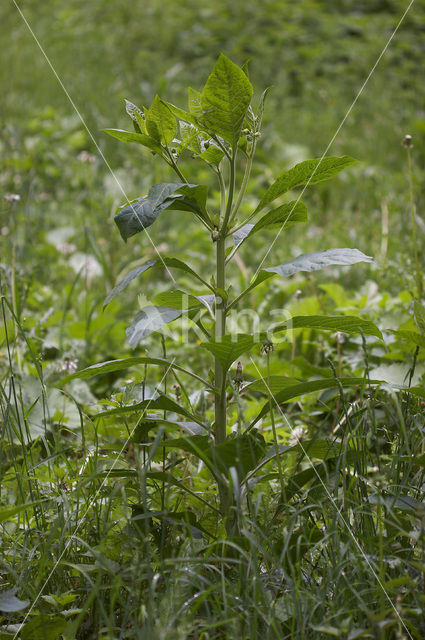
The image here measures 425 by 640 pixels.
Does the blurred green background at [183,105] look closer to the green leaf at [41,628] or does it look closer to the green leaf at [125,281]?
the green leaf at [125,281]

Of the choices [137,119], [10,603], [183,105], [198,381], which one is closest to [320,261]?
[137,119]

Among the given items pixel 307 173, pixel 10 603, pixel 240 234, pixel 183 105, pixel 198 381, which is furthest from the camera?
pixel 183 105

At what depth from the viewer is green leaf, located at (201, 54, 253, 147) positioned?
107 centimetres

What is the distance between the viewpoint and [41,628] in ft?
3.32

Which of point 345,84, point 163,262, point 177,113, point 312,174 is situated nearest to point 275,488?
point 163,262

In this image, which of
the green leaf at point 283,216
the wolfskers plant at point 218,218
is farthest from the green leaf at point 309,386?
the green leaf at point 283,216

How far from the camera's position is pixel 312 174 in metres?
1.18

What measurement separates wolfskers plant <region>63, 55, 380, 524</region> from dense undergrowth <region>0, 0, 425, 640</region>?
Result: 75 mm

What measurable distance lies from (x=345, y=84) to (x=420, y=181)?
402cm

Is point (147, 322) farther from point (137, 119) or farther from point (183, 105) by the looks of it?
point (183, 105)

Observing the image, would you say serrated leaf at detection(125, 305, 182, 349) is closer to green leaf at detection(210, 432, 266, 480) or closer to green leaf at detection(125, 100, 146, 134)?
green leaf at detection(210, 432, 266, 480)

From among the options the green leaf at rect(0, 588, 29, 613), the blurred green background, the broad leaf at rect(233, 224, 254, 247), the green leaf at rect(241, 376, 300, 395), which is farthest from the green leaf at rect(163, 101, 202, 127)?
the blurred green background

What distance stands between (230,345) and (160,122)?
448 millimetres

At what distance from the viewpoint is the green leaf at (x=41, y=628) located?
101cm
